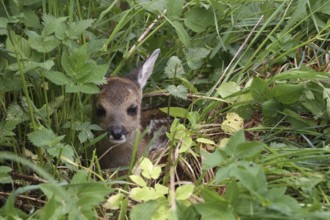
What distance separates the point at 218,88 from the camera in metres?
4.47

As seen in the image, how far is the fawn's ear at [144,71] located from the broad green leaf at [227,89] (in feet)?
2.09

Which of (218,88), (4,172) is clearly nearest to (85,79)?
(4,172)

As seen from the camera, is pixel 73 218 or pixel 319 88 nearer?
pixel 73 218

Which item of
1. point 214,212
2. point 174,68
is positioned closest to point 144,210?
point 214,212

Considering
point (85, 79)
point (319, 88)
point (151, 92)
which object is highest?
point (85, 79)

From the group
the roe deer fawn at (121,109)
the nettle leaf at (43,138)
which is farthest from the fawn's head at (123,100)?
the nettle leaf at (43,138)

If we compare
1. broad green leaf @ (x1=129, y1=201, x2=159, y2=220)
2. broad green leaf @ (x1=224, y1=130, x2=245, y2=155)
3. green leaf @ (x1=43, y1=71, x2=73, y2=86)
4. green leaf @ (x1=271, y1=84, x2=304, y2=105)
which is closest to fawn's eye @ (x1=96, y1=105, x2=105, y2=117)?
green leaf @ (x1=43, y1=71, x2=73, y2=86)

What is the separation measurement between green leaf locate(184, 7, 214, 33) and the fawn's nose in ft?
2.46

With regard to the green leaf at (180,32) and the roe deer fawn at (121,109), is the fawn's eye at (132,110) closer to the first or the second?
the roe deer fawn at (121,109)

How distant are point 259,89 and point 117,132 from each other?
975mm

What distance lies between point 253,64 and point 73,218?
6.71ft

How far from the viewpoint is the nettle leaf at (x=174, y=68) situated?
4.55m

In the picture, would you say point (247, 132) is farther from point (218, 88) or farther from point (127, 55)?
point (127, 55)

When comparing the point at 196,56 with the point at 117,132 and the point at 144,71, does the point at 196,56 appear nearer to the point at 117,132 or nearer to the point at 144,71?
the point at 144,71
